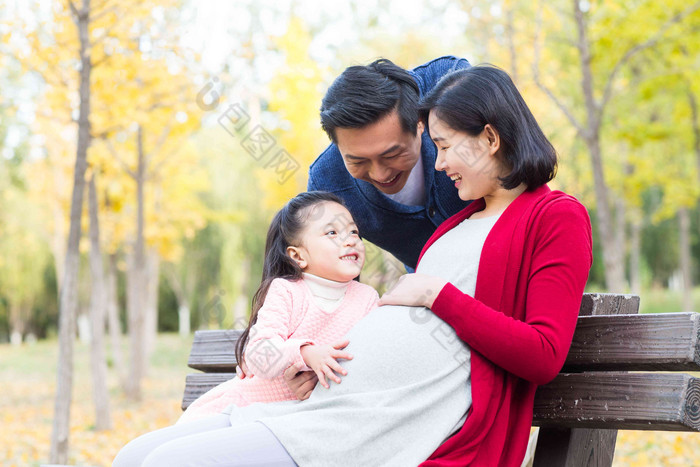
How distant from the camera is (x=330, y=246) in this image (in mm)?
2148

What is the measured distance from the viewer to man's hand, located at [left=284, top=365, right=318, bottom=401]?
6.43 ft

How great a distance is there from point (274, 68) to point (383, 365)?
10.6m

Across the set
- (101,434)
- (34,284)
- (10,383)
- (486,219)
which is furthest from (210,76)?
(34,284)

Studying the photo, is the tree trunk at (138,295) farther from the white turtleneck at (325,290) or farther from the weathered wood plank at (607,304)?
the weathered wood plank at (607,304)

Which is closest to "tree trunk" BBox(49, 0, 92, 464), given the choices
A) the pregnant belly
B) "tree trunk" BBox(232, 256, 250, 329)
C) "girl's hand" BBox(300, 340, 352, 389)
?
"girl's hand" BBox(300, 340, 352, 389)

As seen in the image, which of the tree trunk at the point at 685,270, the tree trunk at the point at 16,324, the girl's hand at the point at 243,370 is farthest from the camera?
the tree trunk at the point at 16,324

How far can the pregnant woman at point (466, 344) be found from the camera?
172 cm

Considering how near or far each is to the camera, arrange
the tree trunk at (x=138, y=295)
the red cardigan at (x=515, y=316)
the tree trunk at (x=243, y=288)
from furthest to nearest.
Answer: the tree trunk at (x=243, y=288)
the tree trunk at (x=138, y=295)
the red cardigan at (x=515, y=316)

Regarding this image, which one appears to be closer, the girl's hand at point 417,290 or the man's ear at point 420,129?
the girl's hand at point 417,290

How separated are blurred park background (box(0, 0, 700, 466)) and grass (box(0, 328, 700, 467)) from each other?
4 cm

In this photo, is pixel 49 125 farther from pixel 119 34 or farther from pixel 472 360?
pixel 472 360

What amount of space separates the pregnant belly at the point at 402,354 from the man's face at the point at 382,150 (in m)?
0.69

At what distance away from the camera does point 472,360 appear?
178cm

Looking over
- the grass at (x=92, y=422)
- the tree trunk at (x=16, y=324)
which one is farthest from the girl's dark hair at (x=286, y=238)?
the tree trunk at (x=16, y=324)
